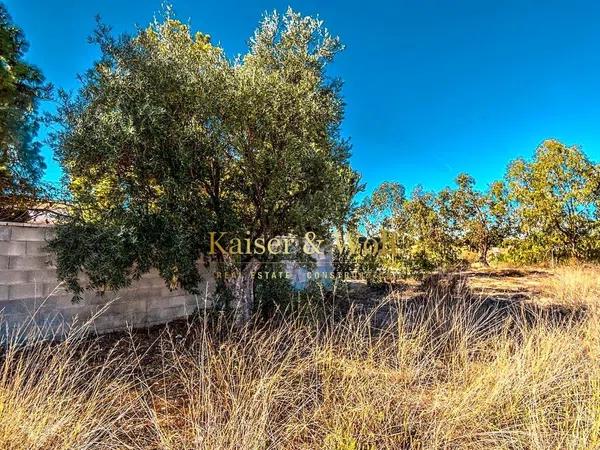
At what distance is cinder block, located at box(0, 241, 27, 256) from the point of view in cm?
506

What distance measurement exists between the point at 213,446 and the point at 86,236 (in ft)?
12.2

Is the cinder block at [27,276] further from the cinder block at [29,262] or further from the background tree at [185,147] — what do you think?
the background tree at [185,147]

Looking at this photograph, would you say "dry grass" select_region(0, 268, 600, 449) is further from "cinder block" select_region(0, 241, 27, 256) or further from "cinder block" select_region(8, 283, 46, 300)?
"cinder block" select_region(0, 241, 27, 256)

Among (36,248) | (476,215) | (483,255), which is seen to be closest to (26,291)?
(36,248)

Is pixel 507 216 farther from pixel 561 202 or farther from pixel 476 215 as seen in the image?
pixel 561 202

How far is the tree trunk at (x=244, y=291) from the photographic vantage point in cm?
648

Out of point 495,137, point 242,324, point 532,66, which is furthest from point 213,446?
point 495,137

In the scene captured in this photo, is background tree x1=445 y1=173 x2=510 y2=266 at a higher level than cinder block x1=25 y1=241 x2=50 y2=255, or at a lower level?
higher

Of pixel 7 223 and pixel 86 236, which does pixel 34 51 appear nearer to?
pixel 7 223

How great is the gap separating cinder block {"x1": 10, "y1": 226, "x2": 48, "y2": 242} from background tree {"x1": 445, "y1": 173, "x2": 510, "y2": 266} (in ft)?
52.3

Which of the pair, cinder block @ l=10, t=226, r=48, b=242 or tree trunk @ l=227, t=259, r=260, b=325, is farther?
tree trunk @ l=227, t=259, r=260, b=325

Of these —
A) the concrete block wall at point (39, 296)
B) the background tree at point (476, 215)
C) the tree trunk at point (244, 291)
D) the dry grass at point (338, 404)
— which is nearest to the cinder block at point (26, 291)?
the concrete block wall at point (39, 296)

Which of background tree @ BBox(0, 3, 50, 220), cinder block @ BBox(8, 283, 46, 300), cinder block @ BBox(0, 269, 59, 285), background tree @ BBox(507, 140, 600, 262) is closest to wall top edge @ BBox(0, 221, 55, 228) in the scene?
cinder block @ BBox(0, 269, 59, 285)

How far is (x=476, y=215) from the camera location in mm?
17516
